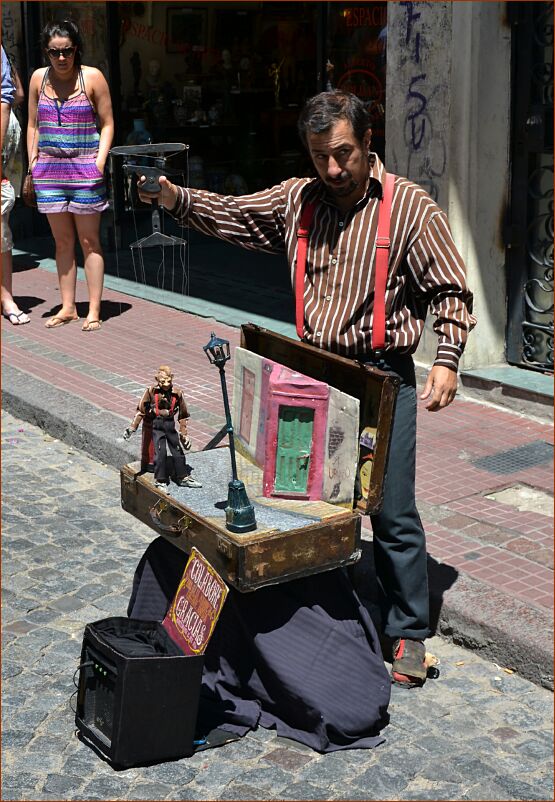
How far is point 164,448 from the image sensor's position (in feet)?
13.5

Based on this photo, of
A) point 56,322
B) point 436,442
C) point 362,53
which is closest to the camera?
point 436,442

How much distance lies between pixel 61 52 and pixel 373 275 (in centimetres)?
462

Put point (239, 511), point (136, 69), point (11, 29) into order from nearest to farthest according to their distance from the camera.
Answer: point (239, 511) → point (11, 29) → point (136, 69)

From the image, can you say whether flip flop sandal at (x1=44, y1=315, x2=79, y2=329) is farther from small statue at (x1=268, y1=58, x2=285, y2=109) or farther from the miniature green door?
the miniature green door

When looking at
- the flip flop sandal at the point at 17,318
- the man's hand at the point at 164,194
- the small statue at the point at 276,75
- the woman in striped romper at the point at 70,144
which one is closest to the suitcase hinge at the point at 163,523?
the man's hand at the point at 164,194

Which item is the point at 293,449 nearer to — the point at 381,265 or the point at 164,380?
the point at 164,380

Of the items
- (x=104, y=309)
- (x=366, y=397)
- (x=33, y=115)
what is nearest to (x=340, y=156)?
(x=366, y=397)

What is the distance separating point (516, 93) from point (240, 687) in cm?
428

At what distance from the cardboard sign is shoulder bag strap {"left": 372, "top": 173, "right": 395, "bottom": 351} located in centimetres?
92

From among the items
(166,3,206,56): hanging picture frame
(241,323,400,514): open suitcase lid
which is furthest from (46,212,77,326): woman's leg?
(241,323,400,514): open suitcase lid

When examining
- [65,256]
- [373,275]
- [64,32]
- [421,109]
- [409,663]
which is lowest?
[409,663]

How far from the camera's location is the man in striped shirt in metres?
3.86

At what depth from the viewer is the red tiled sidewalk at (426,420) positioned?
4945mm

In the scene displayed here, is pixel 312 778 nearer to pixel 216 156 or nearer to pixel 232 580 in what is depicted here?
pixel 232 580
